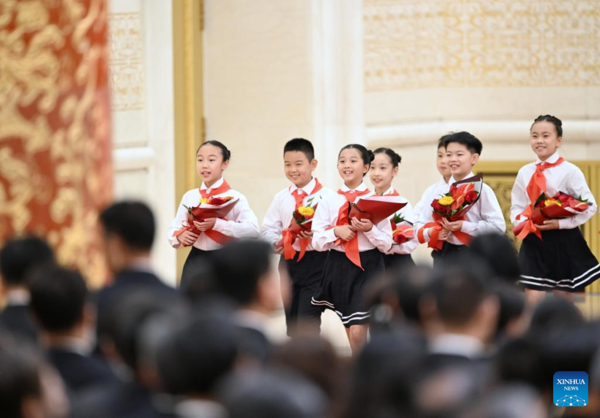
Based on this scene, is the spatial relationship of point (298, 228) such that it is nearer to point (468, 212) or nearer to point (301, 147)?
point (301, 147)

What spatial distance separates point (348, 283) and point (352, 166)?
2.90 ft

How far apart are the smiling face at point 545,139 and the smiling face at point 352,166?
1373 mm

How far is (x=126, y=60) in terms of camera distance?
9.49 m

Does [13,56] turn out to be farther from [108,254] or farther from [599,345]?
[599,345]

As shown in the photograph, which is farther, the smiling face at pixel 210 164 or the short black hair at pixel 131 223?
the smiling face at pixel 210 164

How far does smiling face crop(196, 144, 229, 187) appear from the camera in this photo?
7824 millimetres

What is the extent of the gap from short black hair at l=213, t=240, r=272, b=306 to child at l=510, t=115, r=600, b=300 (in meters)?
4.48

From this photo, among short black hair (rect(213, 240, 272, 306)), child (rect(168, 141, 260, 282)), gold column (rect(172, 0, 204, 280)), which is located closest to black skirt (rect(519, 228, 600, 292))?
child (rect(168, 141, 260, 282))

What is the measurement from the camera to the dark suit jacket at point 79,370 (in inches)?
126

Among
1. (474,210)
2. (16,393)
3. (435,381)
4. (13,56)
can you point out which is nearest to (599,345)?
(435,381)

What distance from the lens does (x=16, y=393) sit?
2.28m

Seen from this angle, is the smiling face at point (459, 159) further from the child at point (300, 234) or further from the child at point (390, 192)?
the child at point (300, 234)

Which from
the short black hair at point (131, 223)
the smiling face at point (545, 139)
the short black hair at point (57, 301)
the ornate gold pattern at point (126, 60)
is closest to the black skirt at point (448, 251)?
the smiling face at point (545, 139)

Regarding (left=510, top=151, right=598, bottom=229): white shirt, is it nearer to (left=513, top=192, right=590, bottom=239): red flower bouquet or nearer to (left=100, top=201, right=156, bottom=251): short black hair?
(left=513, top=192, right=590, bottom=239): red flower bouquet
